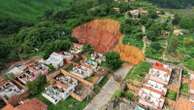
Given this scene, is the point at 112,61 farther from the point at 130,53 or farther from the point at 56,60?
the point at 56,60

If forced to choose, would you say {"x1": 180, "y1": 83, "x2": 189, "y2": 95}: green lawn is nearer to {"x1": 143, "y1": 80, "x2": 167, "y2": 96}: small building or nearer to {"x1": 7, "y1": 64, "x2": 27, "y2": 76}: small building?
{"x1": 143, "y1": 80, "x2": 167, "y2": 96}: small building

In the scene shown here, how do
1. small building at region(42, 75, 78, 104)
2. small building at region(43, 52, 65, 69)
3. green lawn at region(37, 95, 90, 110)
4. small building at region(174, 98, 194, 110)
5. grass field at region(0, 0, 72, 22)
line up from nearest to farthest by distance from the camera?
1. small building at region(174, 98, 194, 110)
2. green lawn at region(37, 95, 90, 110)
3. small building at region(42, 75, 78, 104)
4. small building at region(43, 52, 65, 69)
5. grass field at region(0, 0, 72, 22)

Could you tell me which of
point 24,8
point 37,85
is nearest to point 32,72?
point 37,85

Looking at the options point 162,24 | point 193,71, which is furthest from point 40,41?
point 193,71

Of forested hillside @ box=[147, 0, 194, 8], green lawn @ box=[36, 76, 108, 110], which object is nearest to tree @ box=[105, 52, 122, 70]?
green lawn @ box=[36, 76, 108, 110]

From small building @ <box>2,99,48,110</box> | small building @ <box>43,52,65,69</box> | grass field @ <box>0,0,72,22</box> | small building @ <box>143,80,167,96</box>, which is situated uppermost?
grass field @ <box>0,0,72,22</box>

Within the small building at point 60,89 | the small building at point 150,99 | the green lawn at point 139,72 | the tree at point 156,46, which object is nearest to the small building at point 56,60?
the small building at point 60,89

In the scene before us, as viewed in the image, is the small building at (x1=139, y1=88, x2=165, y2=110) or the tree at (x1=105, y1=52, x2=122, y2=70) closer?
the small building at (x1=139, y1=88, x2=165, y2=110)
